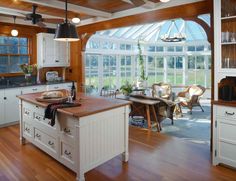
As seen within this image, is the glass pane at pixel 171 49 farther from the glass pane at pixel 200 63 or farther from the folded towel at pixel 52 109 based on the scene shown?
the folded towel at pixel 52 109

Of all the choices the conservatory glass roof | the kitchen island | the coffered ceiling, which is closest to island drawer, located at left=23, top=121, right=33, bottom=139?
the kitchen island

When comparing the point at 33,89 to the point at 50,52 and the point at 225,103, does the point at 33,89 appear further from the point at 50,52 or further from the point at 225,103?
the point at 225,103

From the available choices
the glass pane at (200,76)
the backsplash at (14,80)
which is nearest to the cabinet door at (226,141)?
the backsplash at (14,80)

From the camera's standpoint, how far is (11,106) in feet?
16.9

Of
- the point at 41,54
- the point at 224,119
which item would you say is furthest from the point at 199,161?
the point at 41,54

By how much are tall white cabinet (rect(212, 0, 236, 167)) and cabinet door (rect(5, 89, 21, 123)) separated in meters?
4.33


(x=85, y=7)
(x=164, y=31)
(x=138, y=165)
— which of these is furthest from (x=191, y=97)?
Answer: (x=138, y=165)

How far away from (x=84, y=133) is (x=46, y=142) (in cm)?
95

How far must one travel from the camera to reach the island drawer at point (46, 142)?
3093 mm

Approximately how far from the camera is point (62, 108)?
2.79 metres

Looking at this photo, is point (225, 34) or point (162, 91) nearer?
point (225, 34)

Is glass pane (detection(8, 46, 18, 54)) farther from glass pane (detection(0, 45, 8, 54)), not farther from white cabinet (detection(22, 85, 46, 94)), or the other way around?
white cabinet (detection(22, 85, 46, 94))

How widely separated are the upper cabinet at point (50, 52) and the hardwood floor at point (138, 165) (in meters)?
2.72

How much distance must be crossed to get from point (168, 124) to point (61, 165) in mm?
3586
